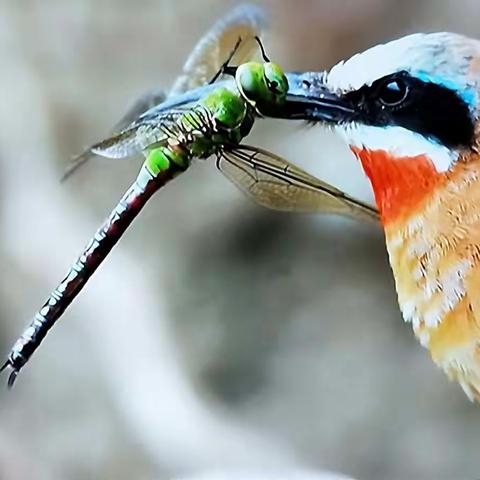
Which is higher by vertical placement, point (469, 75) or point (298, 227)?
point (298, 227)

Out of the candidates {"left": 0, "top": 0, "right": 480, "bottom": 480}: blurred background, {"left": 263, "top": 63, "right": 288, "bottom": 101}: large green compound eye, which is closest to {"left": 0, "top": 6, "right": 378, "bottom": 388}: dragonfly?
{"left": 263, "top": 63, "right": 288, "bottom": 101}: large green compound eye

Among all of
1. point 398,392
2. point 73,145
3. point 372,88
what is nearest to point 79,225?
point 73,145

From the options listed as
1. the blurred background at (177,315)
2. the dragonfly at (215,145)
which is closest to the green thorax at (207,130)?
the dragonfly at (215,145)

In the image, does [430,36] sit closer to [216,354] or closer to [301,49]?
[301,49]

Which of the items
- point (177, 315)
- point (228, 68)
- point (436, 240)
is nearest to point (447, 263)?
point (436, 240)

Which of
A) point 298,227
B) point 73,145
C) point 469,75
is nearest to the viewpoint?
point 469,75
